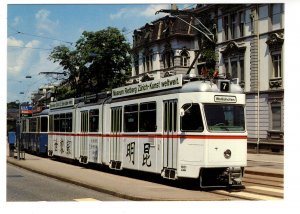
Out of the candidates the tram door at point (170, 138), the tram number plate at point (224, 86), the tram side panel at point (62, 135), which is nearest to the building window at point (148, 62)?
the tram side panel at point (62, 135)

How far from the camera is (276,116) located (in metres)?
30.2

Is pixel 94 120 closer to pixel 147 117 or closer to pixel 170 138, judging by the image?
pixel 147 117

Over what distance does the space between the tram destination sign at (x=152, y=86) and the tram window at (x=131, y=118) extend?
490 millimetres

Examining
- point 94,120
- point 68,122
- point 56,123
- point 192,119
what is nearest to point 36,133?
point 56,123

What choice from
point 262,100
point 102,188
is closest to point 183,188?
point 102,188

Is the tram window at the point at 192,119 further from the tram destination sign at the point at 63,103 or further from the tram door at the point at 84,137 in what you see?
the tram destination sign at the point at 63,103

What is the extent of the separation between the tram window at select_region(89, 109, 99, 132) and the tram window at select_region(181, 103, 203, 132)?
22.4 ft

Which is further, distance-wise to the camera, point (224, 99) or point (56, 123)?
point (56, 123)

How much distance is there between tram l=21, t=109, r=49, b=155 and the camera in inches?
1174

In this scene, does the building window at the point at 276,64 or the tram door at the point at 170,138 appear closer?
the tram door at the point at 170,138

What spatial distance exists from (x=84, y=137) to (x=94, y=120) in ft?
4.71

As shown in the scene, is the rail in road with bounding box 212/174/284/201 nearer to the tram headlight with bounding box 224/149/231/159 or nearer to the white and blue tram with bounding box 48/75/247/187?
the white and blue tram with bounding box 48/75/247/187

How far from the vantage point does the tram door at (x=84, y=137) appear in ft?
73.1

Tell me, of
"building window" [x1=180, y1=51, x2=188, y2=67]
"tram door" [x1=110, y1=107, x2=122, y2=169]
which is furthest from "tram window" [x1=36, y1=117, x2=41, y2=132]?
"building window" [x1=180, y1=51, x2=188, y2=67]
